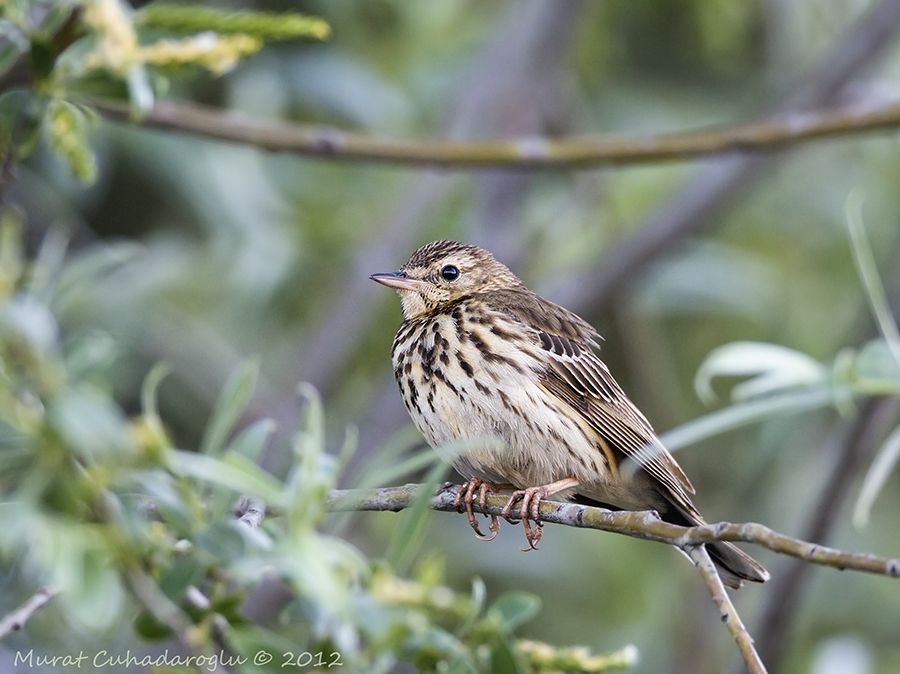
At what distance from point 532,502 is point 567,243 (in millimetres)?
3878

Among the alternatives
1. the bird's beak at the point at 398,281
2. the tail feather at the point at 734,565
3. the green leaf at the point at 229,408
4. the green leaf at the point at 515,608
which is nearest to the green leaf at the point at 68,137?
the green leaf at the point at 229,408

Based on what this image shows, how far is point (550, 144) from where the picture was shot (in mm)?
5332

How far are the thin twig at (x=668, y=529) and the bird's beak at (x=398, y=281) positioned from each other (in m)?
1.85

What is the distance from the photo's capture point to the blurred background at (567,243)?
7.07 meters

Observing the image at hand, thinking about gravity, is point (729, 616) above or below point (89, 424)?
above

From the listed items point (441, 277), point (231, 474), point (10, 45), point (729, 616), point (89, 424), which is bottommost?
point (89, 424)

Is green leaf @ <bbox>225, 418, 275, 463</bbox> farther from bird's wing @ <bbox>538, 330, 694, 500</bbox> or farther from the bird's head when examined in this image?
the bird's head

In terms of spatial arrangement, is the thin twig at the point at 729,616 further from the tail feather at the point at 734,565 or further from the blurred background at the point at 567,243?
the blurred background at the point at 567,243

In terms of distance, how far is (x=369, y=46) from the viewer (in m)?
8.27

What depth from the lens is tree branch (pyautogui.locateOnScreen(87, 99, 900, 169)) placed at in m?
4.97

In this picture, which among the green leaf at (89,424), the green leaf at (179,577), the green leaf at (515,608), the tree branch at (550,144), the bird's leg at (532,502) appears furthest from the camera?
the tree branch at (550,144)

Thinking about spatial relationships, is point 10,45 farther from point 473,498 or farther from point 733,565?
point 733,565

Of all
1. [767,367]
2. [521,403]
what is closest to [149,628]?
[767,367]

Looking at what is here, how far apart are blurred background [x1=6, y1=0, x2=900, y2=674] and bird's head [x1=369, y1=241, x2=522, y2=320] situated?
1250mm
